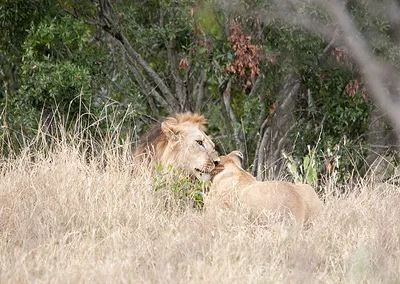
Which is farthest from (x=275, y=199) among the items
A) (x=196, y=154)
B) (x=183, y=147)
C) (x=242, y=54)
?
(x=242, y=54)

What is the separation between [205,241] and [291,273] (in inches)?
30.5

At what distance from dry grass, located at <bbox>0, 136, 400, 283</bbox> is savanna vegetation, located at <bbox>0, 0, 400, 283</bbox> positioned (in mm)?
18

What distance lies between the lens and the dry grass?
5500 millimetres

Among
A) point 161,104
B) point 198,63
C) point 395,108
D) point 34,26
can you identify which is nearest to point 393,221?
point 395,108

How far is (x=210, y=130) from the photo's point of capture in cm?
1376

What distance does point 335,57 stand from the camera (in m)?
11.4

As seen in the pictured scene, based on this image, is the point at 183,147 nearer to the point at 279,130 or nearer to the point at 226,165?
the point at 226,165

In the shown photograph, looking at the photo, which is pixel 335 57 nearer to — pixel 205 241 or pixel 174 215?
pixel 174 215

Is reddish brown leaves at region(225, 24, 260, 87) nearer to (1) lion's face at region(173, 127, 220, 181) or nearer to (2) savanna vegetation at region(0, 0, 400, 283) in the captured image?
(2) savanna vegetation at region(0, 0, 400, 283)

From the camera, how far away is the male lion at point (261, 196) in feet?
23.2

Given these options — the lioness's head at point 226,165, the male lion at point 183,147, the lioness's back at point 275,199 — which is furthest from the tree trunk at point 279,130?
the lioness's back at point 275,199

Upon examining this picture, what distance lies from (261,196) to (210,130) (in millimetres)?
6587

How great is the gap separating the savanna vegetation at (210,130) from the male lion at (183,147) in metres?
0.27

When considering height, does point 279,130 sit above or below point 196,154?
below
